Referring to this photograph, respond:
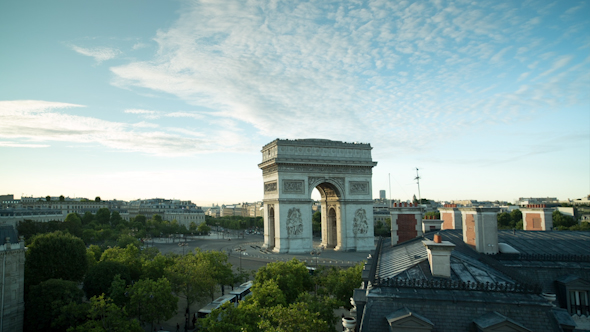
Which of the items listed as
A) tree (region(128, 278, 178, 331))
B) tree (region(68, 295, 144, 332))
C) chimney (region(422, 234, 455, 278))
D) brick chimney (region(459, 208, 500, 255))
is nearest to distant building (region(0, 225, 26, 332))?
tree (region(68, 295, 144, 332))

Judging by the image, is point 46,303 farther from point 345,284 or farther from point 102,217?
point 102,217

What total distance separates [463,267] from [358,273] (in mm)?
12596

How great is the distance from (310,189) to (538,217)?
28.2 meters

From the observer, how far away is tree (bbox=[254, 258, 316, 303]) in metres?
21.7

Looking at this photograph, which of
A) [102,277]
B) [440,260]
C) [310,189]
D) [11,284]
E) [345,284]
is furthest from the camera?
[310,189]

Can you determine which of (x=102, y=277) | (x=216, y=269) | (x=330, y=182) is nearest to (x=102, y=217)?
(x=330, y=182)

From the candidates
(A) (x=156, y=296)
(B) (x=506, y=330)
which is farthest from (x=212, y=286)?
(B) (x=506, y=330)

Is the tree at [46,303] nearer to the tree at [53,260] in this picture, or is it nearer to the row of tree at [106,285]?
the row of tree at [106,285]

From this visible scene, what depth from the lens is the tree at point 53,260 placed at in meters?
24.4

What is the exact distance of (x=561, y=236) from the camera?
15305 millimetres

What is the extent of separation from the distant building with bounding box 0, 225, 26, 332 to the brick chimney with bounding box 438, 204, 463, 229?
74.3ft

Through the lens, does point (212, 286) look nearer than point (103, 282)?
No

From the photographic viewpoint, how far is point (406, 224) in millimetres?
17922

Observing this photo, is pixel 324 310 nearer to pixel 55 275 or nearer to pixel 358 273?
pixel 358 273
